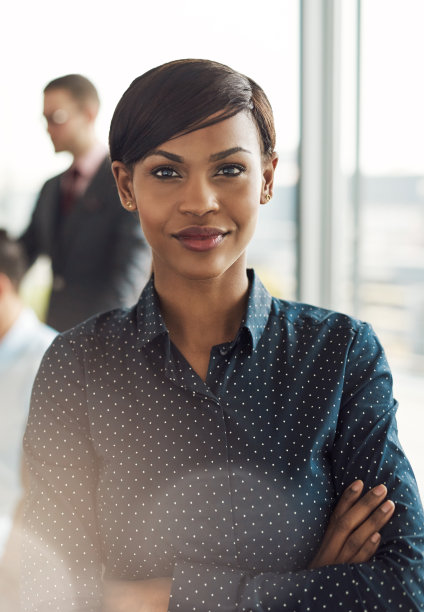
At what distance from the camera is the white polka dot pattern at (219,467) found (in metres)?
0.92

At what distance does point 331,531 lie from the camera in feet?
3.14

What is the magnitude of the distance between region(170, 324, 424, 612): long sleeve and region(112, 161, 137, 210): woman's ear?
45 centimetres

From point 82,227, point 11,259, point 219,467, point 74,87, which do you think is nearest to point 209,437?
point 219,467

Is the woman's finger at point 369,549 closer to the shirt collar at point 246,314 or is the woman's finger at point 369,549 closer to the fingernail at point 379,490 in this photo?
the fingernail at point 379,490

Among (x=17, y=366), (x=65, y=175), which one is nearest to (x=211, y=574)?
(x=17, y=366)

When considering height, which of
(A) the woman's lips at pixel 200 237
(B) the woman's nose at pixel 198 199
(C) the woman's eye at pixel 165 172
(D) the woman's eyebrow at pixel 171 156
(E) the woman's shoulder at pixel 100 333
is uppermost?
(D) the woman's eyebrow at pixel 171 156

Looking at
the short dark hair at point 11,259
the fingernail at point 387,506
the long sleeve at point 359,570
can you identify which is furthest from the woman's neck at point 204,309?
the short dark hair at point 11,259

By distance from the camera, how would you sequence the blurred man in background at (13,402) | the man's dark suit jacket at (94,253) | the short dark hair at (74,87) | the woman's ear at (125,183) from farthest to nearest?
the short dark hair at (74,87)
the man's dark suit jacket at (94,253)
the blurred man in background at (13,402)
the woman's ear at (125,183)

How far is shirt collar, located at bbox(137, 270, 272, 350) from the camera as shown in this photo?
1.04 meters

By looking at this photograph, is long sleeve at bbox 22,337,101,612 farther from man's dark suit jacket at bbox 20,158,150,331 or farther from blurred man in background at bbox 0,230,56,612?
man's dark suit jacket at bbox 20,158,150,331

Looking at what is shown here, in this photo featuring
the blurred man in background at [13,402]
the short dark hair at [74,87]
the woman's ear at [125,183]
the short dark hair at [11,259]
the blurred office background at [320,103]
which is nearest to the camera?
the woman's ear at [125,183]

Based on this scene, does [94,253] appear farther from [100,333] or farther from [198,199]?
[198,199]

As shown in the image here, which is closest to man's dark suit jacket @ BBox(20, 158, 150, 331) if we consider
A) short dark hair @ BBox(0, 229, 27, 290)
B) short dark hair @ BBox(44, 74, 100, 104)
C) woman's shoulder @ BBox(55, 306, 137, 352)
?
short dark hair @ BBox(0, 229, 27, 290)

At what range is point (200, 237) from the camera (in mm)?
979
